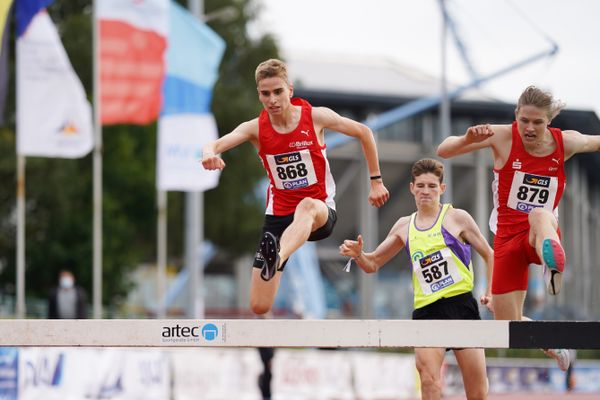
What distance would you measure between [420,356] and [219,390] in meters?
11.7

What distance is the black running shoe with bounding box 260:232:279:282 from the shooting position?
31.0 ft

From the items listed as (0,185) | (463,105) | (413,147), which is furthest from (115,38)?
(413,147)

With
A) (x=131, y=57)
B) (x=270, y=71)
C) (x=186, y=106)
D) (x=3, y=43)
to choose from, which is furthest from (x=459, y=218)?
(x=186, y=106)

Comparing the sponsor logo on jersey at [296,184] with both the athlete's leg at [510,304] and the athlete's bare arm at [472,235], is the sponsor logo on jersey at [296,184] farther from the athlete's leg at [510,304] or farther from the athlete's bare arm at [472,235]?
the athlete's leg at [510,304]

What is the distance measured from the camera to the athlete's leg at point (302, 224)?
9.55 m

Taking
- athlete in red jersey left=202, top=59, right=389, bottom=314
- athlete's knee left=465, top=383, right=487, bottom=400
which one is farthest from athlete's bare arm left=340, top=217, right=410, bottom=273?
athlete's knee left=465, top=383, right=487, bottom=400

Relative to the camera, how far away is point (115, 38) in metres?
24.2

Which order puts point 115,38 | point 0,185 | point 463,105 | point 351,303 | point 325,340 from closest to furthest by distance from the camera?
point 325,340
point 115,38
point 0,185
point 463,105
point 351,303

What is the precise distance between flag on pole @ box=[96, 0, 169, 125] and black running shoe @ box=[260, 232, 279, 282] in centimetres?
1486

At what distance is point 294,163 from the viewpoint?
983cm

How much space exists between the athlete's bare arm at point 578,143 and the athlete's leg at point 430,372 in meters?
1.78

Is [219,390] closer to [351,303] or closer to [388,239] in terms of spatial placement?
[388,239]

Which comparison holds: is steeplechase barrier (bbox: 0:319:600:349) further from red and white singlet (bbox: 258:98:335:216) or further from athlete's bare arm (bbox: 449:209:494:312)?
red and white singlet (bbox: 258:98:335:216)

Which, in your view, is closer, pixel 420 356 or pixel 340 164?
pixel 420 356
